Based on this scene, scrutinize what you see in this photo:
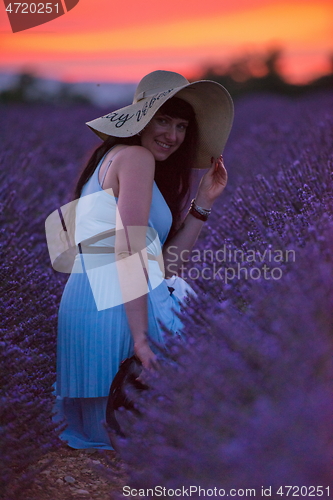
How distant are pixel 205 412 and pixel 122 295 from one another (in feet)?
2.90

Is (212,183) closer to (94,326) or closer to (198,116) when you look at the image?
(198,116)

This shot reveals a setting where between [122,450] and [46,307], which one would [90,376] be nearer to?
[46,307]

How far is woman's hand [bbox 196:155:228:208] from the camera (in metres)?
2.43

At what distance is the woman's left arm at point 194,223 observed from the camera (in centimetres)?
243

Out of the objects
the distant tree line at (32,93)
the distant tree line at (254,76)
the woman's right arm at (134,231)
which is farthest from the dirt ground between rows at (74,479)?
the distant tree line at (254,76)

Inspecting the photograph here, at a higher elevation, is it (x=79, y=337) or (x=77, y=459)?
(x=79, y=337)

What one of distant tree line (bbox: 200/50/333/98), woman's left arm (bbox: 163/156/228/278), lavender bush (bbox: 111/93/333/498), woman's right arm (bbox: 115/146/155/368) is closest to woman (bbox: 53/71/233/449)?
woman's right arm (bbox: 115/146/155/368)

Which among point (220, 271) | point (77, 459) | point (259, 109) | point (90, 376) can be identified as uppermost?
point (220, 271)

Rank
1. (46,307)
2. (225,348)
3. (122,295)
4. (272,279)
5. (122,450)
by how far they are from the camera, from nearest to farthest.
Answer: (225,348) < (122,450) < (272,279) < (122,295) < (46,307)

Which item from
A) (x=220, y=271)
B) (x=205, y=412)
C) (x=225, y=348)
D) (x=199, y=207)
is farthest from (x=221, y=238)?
(x=205, y=412)

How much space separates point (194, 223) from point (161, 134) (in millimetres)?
466

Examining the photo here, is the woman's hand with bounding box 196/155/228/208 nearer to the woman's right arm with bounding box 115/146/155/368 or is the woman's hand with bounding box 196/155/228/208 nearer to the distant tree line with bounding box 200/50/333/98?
the woman's right arm with bounding box 115/146/155/368

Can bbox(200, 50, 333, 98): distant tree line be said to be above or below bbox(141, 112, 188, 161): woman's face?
below

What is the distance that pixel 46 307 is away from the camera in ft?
7.44
